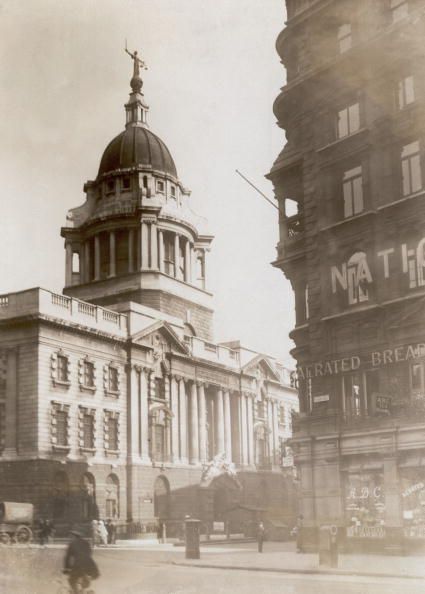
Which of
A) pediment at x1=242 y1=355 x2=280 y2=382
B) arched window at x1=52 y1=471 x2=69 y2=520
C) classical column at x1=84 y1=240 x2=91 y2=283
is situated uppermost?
classical column at x1=84 y1=240 x2=91 y2=283

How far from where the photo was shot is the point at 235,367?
77.1m

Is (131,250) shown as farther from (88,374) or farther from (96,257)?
(88,374)

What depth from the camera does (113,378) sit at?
2436 inches

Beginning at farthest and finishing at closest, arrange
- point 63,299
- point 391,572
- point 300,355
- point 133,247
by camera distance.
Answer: point 133,247
point 63,299
point 300,355
point 391,572

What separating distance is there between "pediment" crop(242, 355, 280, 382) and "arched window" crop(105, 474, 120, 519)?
20899 mm

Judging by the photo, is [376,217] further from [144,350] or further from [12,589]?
[144,350]

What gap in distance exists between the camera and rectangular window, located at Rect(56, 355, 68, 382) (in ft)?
185

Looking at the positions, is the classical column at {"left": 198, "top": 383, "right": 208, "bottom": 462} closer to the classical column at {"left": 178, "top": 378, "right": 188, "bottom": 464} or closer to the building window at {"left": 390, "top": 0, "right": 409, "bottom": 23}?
the classical column at {"left": 178, "top": 378, "right": 188, "bottom": 464}

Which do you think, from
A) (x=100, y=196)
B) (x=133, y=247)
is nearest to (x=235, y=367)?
(x=133, y=247)

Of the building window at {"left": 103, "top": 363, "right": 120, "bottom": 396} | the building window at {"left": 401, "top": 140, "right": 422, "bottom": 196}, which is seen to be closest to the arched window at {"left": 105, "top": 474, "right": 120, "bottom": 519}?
the building window at {"left": 103, "top": 363, "right": 120, "bottom": 396}

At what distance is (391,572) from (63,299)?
3739cm

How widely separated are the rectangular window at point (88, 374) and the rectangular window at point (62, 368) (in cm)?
194

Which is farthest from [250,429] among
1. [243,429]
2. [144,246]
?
[144,246]

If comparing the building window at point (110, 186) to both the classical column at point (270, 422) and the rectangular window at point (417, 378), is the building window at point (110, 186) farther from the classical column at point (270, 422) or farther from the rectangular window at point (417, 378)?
the rectangular window at point (417, 378)
